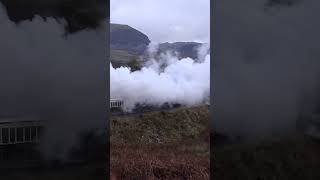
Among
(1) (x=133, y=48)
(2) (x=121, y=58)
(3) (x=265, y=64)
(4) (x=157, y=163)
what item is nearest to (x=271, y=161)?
(3) (x=265, y=64)

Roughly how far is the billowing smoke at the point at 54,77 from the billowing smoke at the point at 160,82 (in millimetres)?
2818

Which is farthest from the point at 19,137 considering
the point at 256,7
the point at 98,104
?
the point at 256,7

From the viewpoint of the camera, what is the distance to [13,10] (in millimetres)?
3855

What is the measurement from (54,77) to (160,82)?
4.33 m

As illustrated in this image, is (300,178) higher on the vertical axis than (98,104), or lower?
lower

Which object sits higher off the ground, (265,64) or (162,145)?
(265,64)

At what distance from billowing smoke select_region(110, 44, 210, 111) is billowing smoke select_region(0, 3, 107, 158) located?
2.82 m

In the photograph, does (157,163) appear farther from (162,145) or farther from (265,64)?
(265,64)

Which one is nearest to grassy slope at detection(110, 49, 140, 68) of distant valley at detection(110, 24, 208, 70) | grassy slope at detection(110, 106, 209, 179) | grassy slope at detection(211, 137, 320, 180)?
distant valley at detection(110, 24, 208, 70)

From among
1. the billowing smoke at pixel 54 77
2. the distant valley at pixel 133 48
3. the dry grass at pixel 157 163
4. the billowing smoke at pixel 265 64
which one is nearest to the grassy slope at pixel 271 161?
the billowing smoke at pixel 265 64

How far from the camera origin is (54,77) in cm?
400

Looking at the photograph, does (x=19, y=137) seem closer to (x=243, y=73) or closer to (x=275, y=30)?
(x=243, y=73)

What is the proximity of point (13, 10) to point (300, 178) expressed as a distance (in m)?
3.35

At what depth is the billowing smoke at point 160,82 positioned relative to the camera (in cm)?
723
